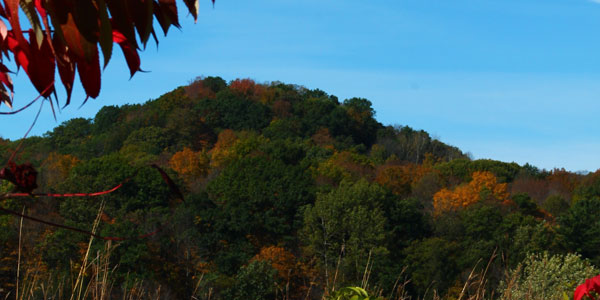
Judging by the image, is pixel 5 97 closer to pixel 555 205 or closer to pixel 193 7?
pixel 193 7

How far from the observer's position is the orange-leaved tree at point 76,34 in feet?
1.84

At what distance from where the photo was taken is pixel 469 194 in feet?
108

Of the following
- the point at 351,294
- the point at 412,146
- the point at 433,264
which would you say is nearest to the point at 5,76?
the point at 351,294

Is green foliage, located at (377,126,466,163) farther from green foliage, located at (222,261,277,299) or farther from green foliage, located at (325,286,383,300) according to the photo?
green foliage, located at (325,286,383,300)

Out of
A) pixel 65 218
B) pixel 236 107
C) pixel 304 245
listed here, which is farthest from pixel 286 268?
pixel 236 107

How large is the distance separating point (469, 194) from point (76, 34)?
1325 inches

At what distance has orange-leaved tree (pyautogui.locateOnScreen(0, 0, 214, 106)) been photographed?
1.84 ft

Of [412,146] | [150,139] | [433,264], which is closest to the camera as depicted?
[433,264]

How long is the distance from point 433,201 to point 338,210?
10325 mm

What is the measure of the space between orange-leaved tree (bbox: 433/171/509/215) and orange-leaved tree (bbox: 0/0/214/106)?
3110 centimetres

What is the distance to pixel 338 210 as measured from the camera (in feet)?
84.5

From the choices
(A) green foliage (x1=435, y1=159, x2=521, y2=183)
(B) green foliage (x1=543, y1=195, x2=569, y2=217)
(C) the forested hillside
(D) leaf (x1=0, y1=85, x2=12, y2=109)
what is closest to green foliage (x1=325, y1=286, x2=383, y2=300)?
(D) leaf (x1=0, y1=85, x2=12, y2=109)

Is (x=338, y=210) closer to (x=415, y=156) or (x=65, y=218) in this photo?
(x=65, y=218)

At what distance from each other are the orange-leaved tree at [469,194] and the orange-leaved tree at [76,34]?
31.1m
